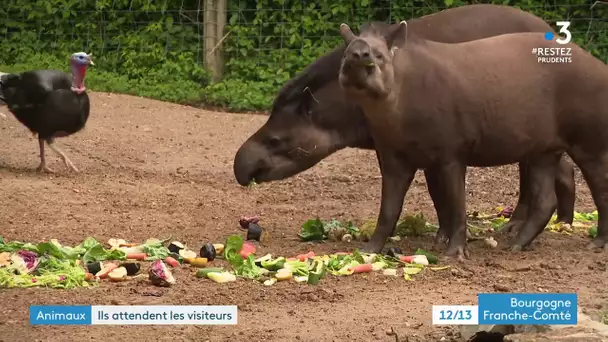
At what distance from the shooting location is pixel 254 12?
1270cm

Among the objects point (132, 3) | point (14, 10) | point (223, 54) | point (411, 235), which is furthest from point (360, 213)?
point (14, 10)

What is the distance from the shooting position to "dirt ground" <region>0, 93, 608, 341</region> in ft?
15.8

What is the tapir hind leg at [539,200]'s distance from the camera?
6.71 metres

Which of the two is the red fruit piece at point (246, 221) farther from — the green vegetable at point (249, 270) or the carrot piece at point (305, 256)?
the green vegetable at point (249, 270)

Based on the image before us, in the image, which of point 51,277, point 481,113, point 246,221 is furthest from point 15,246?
point 481,113

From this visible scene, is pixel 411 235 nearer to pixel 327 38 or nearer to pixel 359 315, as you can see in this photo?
pixel 359 315

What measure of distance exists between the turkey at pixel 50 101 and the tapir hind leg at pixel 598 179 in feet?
14.0

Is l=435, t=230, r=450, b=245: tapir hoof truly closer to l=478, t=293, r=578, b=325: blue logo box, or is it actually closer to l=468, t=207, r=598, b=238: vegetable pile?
l=468, t=207, r=598, b=238: vegetable pile

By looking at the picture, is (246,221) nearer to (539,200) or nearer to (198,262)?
(198,262)

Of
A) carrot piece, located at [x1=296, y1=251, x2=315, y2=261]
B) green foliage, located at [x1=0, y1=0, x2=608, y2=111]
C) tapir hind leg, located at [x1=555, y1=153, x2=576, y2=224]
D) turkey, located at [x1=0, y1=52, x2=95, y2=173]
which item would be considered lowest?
carrot piece, located at [x1=296, y1=251, x2=315, y2=261]

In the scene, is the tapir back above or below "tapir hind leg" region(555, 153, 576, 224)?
above

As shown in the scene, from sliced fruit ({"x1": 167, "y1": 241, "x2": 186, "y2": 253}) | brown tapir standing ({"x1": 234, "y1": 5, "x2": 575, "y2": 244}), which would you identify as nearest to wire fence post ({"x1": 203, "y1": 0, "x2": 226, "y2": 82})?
brown tapir standing ({"x1": 234, "y1": 5, "x2": 575, "y2": 244})

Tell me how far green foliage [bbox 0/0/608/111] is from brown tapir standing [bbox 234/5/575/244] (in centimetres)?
363

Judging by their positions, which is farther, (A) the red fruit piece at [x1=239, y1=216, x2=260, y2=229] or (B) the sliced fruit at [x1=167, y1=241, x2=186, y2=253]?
(A) the red fruit piece at [x1=239, y1=216, x2=260, y2=229]
